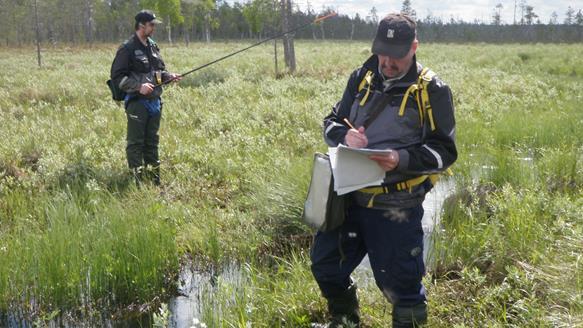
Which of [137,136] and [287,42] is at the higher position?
[287,42]

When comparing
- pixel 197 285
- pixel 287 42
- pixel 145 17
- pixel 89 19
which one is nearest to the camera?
pixel 197 285

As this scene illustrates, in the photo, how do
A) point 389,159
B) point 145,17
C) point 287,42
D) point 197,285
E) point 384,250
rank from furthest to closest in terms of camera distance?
1. point 287,42
2. point 145,17
3. point 197,285
4. point 384,250
5. point 389,159

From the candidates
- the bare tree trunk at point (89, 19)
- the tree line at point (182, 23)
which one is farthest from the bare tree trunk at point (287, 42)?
the bare tree trunk at point (89, 19)

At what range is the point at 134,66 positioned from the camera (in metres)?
6.89

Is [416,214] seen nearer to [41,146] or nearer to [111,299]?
[111,299]

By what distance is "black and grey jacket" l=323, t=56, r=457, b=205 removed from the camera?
2.93 meters

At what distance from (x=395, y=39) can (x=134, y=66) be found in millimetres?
4771

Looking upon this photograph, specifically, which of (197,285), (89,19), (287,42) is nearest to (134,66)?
(197,285)

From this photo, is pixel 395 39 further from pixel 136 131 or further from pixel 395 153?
pixel 136 131

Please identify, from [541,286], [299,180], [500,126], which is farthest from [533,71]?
[541,286]

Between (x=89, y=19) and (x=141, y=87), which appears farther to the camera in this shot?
(x=89, y=19)

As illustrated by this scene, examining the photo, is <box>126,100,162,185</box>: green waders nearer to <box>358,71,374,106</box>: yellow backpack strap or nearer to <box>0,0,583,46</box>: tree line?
<box>358,71,374,106</box>: yellow backpack strap

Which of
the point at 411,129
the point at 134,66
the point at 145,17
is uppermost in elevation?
the point at 145,17

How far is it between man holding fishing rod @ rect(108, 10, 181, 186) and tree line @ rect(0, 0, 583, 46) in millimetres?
24083
